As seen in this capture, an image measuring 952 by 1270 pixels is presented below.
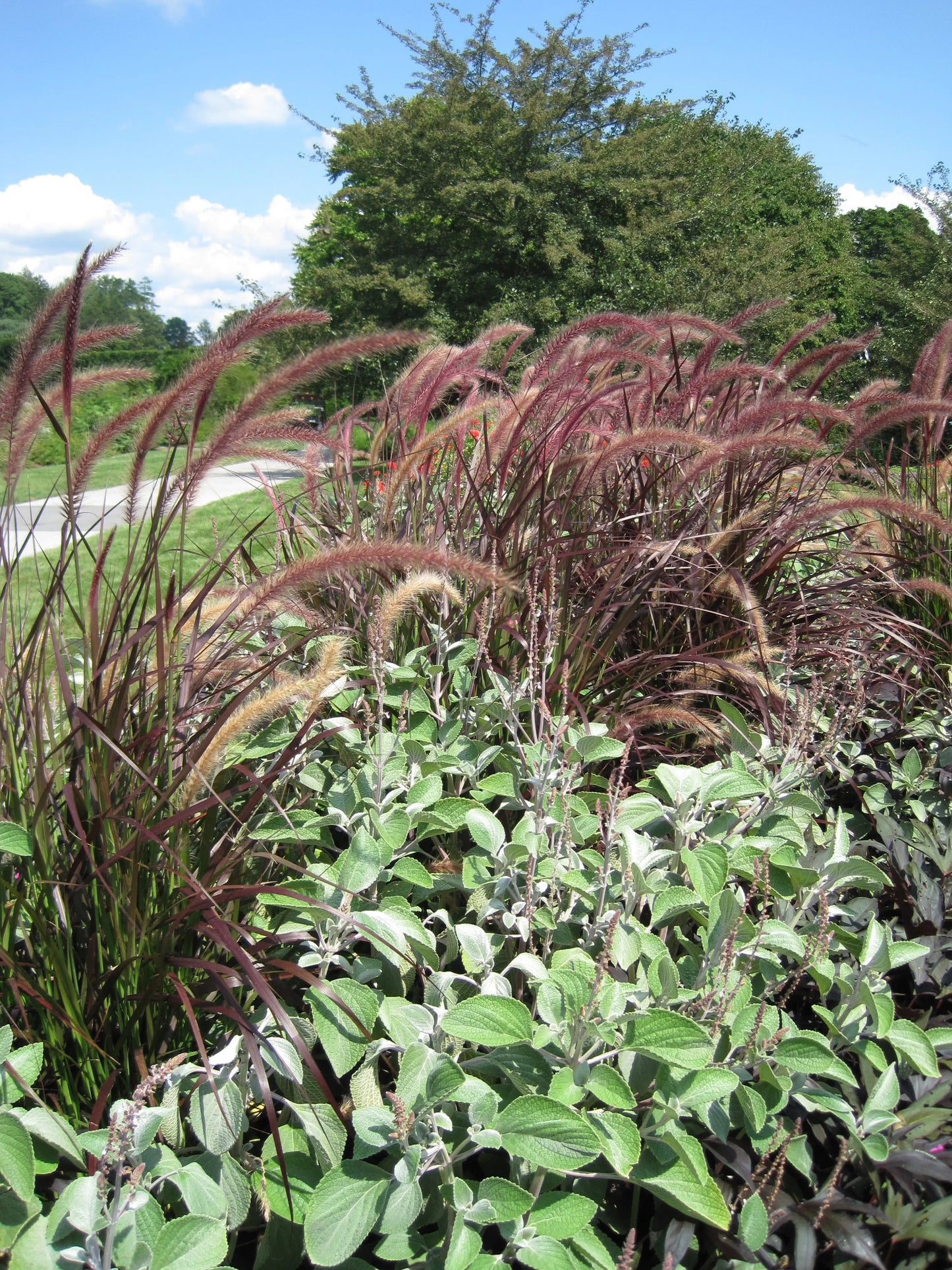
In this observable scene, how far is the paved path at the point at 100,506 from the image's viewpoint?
1.65 meters

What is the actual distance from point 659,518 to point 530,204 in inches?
466

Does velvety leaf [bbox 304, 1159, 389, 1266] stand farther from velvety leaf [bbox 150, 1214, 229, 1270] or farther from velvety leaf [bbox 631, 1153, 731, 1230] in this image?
velvety leaf [bbox 631, 1153, 731, 1230]

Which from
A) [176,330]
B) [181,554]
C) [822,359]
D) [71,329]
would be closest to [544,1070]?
[181,554]

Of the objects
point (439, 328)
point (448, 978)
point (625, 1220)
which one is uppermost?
point (439, 328)

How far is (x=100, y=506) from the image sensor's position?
3924 millimetres

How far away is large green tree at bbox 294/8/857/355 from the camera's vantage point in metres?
12.5

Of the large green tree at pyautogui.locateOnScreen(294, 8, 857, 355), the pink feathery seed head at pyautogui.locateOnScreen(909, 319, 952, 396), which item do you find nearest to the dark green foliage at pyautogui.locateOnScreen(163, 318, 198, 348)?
the large green tree at pyautogui.locateOnScreen(294, 8, 857, 355)

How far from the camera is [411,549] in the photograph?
1.41 meters

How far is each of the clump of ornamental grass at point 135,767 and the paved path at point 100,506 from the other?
0.08 metres

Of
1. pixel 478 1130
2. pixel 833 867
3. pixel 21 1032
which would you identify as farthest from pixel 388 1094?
pixel 833 867

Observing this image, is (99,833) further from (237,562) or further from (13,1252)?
(237,562)

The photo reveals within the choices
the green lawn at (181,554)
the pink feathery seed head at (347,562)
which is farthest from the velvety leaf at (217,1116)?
the green lawn at (181,554)

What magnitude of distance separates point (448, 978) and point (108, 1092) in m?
0.48

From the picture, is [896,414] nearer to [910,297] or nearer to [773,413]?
[773,413]
